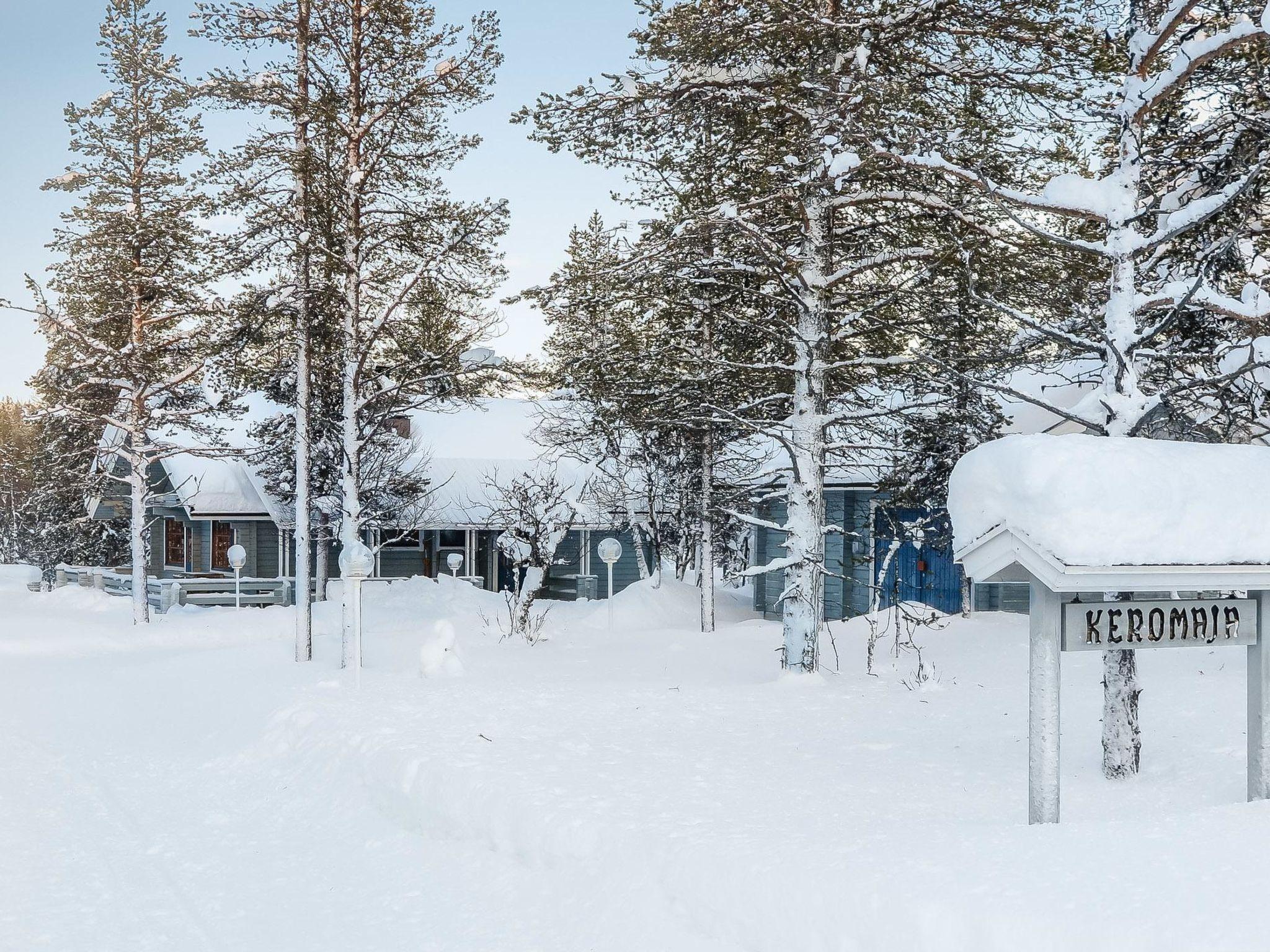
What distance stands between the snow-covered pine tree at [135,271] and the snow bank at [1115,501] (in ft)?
65.0

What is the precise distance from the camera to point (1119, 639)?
21.6ft

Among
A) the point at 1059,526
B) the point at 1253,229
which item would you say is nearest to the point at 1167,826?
the point at 1059,526

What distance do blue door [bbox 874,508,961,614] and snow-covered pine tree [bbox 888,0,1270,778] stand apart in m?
10.5

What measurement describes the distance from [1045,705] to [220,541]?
27154 mm

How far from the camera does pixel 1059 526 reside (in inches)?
241

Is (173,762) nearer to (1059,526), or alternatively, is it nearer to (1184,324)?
(1059,526)

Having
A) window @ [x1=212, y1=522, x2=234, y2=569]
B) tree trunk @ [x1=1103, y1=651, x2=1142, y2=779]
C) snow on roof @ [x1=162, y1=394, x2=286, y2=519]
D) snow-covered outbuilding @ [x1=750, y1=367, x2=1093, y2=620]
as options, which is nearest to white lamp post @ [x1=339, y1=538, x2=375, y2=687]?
snow-covered outbuilding @ [x1=750, y1=367, x2=1093, y2=620]

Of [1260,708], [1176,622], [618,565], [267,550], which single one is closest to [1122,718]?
[1260,708]

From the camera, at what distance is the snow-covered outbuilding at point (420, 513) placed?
28062mm

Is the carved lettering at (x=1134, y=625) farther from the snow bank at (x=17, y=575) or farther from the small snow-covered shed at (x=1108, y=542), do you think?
the snow bank at (x=17, y=575)

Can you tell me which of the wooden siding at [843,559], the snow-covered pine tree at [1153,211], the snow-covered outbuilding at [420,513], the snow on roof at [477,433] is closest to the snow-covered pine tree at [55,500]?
the snow-covered outbuilding at [420,513]

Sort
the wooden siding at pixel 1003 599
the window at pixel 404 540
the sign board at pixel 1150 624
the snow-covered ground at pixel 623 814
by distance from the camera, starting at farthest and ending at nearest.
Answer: the window at pixel 404 540, the wooden siding at pixel 1003 599, the sign board at pixel 1150 624, the snow-covered ground at pixel 623 814

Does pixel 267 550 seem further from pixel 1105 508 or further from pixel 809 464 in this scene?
pixel 1105 508

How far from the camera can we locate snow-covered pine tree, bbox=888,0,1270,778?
26.6 ft
